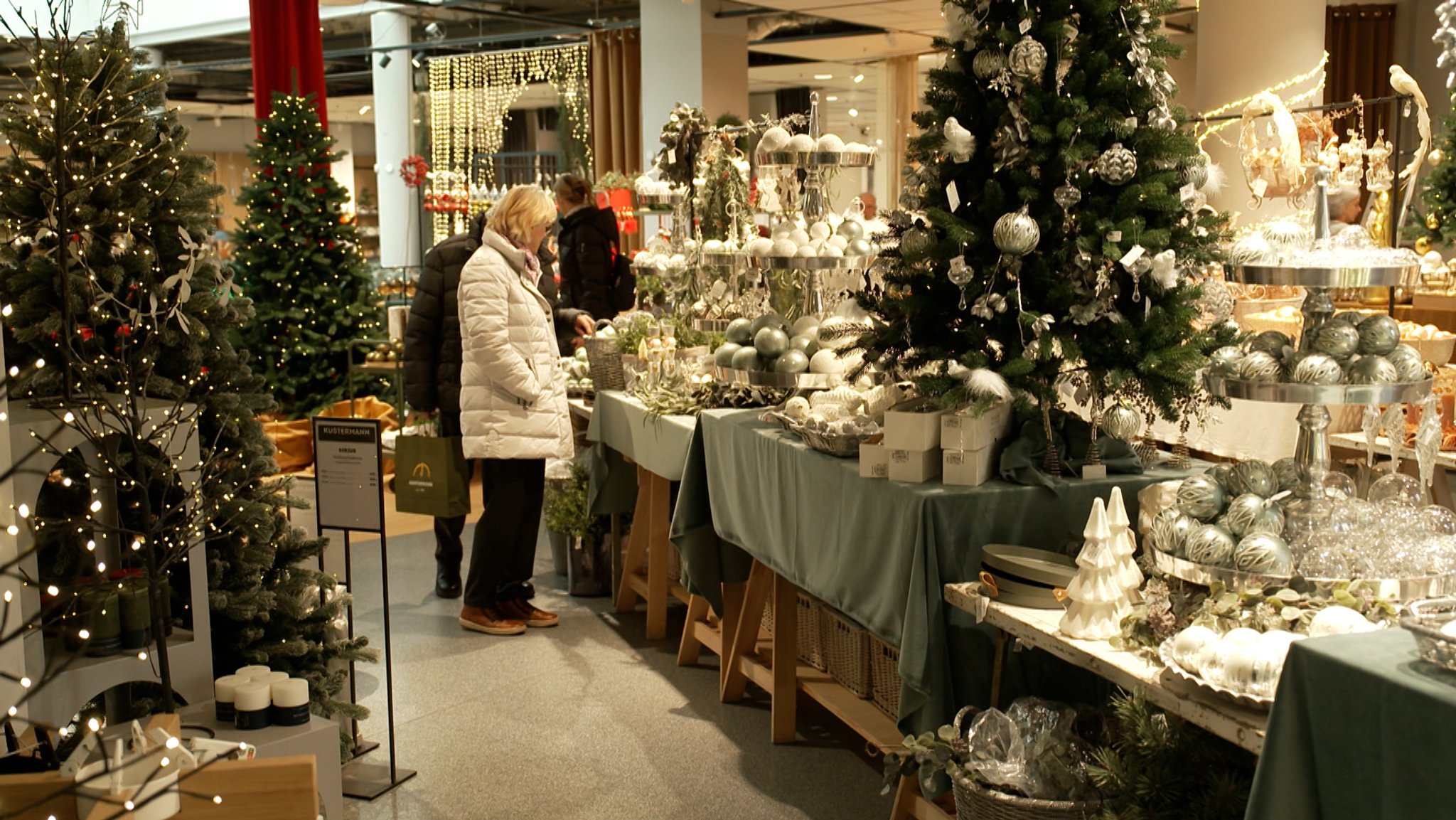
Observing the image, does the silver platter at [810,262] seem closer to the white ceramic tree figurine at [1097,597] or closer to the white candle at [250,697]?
the white ceramic tree figurine at [1097,597]

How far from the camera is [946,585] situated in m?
2.73

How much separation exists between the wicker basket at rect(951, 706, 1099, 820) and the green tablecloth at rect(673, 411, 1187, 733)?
238mm

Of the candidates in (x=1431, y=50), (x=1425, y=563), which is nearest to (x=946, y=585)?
(x=1425, y=563)

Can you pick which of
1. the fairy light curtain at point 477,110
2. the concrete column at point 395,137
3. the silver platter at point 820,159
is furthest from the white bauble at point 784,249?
the concrete column at point 395,137

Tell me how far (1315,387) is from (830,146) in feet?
6.59

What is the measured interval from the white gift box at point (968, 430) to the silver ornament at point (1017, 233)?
36 cm

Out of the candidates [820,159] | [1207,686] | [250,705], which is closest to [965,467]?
[1207,686]

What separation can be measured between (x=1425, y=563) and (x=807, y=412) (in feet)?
5.70

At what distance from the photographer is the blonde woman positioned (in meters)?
4.41

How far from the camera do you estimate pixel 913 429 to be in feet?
9.57

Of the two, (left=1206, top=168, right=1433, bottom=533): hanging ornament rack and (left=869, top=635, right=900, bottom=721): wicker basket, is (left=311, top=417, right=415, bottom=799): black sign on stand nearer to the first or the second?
(left=869, top=635, right=900, bottom=721): wicker basket

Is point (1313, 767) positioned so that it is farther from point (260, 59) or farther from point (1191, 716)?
point (260, 59)

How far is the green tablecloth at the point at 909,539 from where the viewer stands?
9.17 ft

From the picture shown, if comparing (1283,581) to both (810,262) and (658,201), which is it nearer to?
(810,262)
